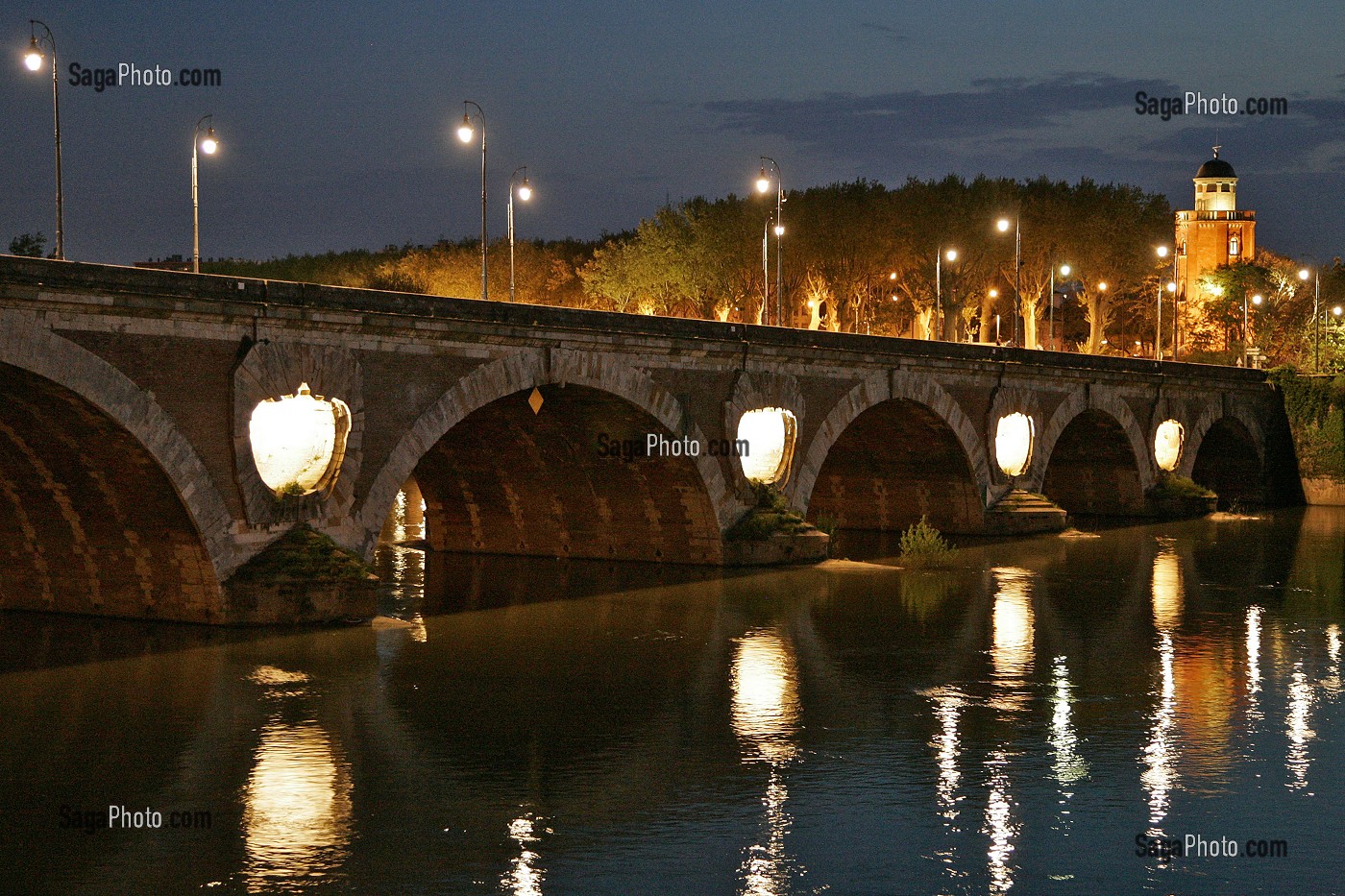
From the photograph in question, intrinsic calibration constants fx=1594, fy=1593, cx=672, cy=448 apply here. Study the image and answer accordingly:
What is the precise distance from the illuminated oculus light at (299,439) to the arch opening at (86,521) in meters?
1.86

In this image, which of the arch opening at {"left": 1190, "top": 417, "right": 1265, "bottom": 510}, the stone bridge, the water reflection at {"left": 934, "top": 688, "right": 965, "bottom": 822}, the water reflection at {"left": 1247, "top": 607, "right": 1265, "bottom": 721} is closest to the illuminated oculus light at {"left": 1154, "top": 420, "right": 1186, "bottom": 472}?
the arch opening at {"left": 1190, "top": 417, "right": 1265, "bottom": 510}

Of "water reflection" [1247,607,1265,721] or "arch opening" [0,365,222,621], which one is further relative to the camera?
"arch opening" [0,365,222,621]

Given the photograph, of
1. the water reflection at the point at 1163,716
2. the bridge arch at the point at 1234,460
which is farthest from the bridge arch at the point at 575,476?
the bridge arch at the point at 1234,460

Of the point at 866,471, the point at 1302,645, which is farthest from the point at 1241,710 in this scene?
the point at 866,471

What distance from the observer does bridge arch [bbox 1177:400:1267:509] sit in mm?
63812

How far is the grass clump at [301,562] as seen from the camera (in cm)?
2641

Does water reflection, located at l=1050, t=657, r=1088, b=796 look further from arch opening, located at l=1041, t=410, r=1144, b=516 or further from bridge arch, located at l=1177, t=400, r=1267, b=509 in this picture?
bridge arch, located at l=1177, t=400, r=1267, b=509

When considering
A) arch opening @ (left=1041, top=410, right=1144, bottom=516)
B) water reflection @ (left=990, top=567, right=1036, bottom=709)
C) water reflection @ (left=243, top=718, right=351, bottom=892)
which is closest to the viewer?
water reflection @ (left=243, top=718, right=351, bottom=892)

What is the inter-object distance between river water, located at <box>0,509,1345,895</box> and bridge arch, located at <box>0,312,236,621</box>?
2.44 ft

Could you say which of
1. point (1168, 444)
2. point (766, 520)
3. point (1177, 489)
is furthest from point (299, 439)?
point (1168, 444)

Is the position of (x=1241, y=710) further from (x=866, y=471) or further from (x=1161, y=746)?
(x=866, y=471)

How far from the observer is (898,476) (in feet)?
157

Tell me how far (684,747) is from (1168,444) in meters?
42.6

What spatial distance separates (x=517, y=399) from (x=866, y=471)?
16.9 meters
